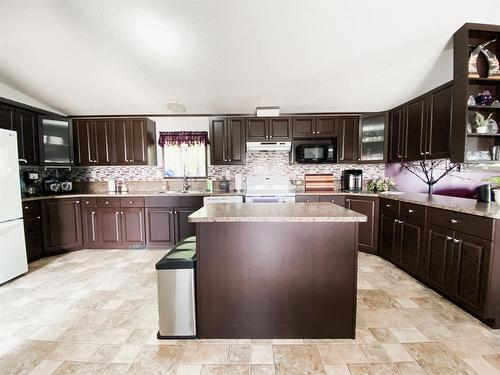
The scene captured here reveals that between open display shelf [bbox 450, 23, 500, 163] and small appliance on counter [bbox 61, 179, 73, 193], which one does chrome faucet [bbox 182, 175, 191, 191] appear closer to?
small appliance on counter [bbox 61, 179, 73, 193]

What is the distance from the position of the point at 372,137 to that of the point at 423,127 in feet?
2.80

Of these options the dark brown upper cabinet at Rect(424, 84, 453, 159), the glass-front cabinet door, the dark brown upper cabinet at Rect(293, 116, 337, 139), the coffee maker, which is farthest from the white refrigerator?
the dark brown upper cabinet at Rect(424, 84, 453, 159)

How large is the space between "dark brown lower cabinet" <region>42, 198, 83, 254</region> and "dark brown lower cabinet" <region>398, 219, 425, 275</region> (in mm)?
4619

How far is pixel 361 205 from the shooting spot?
130 inches

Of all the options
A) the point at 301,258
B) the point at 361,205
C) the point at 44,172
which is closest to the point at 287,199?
the point at 361,205

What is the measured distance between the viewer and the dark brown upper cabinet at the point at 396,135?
320cm

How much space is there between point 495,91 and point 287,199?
258 centimetres

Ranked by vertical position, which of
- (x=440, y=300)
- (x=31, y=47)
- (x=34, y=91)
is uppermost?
(x=31, y=47)

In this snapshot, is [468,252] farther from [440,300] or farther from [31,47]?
[31,47]

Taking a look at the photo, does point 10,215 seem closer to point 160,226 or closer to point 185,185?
point 160,226

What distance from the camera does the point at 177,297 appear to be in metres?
1.61

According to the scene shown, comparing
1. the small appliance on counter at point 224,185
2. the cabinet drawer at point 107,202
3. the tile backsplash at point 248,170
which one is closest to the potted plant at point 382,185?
the tile backsplash at point 248,170

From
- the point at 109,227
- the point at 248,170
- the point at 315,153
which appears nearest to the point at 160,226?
the point at 109,227

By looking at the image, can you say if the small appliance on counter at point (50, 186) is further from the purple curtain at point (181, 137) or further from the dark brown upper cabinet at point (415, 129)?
the dark brown upper cabinet at point (415, 129)
